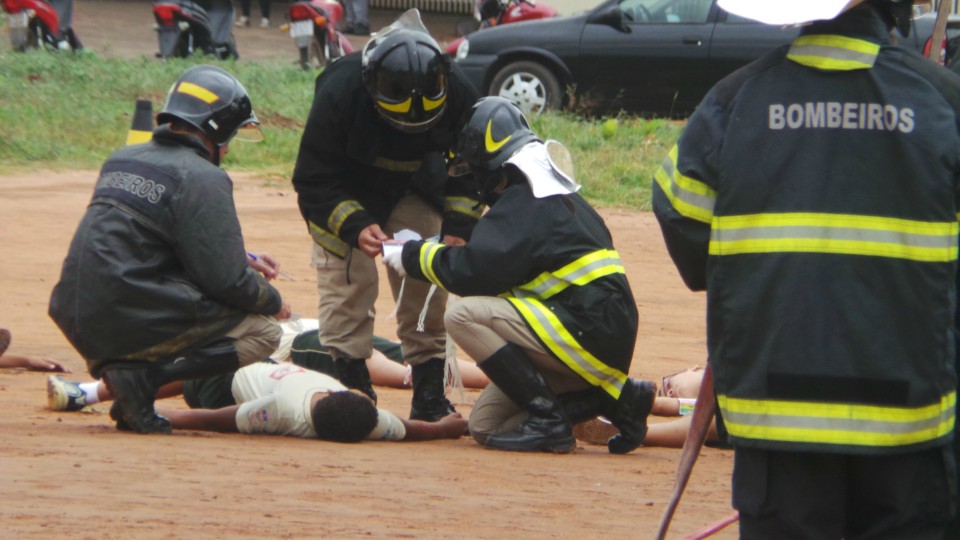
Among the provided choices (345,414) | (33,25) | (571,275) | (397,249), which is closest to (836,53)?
(571,275)

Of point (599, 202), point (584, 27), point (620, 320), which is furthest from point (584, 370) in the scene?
point (584, 27)

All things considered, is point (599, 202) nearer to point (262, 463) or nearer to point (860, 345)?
point (262, 463)

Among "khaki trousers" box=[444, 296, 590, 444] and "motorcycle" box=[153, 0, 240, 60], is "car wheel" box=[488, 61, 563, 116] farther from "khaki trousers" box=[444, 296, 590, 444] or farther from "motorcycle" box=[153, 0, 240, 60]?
"khaki trousers" box=[444, 296, 590, 444]

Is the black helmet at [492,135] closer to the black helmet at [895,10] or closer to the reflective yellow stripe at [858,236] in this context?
the black helmet at [895,10]

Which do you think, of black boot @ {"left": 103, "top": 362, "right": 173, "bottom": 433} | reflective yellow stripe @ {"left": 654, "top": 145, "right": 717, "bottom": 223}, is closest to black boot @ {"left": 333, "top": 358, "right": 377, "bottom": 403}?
black boot @ {"left": 103, "top": 362, "right": 173, "bottom": 433}

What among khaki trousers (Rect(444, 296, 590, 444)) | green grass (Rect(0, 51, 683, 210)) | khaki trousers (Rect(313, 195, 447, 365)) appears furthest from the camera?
green grass (Rect(0, 51, 683, 210))

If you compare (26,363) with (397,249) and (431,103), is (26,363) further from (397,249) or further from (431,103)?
(431,103)

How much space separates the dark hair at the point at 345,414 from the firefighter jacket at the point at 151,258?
535mm

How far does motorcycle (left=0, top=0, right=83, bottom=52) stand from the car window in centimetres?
765

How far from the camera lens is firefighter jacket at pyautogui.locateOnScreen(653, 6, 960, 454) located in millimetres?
3145

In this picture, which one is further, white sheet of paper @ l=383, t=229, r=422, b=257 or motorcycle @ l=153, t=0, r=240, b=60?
motorcycle @ l=153, t=0, r=240, b=60

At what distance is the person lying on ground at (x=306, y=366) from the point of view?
22.1 ft

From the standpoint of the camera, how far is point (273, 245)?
460 inches

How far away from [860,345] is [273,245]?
8829 mm
